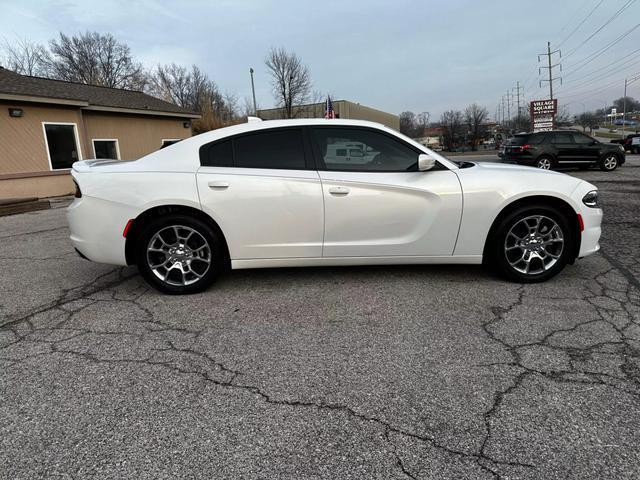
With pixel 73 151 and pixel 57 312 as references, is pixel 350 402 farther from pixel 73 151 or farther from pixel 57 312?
pixel 73 151

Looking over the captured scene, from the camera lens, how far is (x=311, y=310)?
12.0 feet

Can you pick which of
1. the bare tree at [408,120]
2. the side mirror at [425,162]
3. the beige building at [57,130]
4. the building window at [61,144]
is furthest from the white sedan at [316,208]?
the bare tree at [408,120]

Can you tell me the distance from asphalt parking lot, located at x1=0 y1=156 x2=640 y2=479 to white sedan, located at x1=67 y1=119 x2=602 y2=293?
34 cm

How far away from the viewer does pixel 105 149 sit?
16.0m

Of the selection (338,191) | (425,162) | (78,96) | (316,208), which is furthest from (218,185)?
(78,96)

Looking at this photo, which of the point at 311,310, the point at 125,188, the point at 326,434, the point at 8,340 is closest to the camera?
the point at 326,434

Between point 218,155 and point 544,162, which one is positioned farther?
point 544,162

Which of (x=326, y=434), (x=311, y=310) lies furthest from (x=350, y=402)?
(x=311, y=310)

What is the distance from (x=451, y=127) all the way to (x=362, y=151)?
62.3m

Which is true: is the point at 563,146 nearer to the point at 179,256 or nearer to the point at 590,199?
the point at 590,199

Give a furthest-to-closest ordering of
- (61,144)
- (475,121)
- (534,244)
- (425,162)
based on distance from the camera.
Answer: (475,121)
(61,144)
(534,244)
(425,162)

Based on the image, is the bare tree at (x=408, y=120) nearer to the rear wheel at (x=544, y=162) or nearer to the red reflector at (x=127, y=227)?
the rear wheel at (x=544, y=162)

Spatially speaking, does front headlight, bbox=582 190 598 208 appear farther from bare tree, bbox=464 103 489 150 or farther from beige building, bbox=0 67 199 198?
bare tree, bbox=464 103 489 150

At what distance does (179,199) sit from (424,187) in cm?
223
